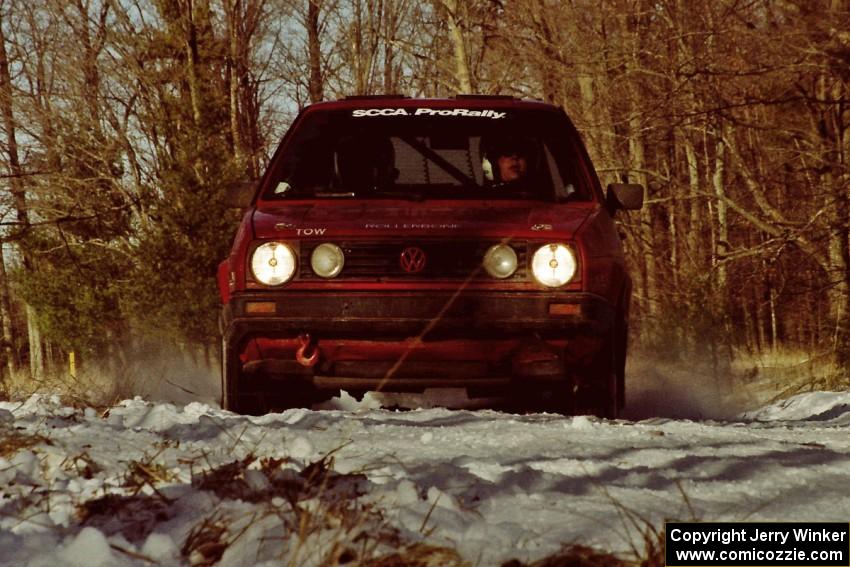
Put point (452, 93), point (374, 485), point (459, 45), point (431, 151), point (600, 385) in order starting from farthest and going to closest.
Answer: point (452, 93) → point (459, 45) → point (431, 151) → point (600, 385) → point (374, 485)

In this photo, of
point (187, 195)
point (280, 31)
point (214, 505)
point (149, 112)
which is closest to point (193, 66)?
point (149, 112)

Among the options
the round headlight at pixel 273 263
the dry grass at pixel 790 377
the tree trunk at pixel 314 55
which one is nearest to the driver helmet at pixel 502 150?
the round headlight at pixel 273 263

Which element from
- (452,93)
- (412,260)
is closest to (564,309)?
(412,260)

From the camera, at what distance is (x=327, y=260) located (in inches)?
203

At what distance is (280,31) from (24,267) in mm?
10027

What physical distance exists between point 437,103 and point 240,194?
1.31 metres

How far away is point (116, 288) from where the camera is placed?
79.8 ft

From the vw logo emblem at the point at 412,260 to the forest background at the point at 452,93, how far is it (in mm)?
2255

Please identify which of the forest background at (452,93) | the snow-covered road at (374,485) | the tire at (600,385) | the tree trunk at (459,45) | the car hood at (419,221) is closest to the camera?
the snow-covered road at (374,485)

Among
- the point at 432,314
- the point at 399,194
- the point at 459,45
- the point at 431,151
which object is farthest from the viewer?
the point at 459,45

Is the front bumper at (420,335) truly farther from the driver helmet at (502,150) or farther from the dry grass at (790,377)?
the dry grass at (790,377)

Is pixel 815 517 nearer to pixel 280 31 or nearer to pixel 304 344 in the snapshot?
pixel 304 344

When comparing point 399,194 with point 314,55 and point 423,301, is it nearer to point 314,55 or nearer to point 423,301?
point 423,301

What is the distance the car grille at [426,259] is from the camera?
5109 mm
